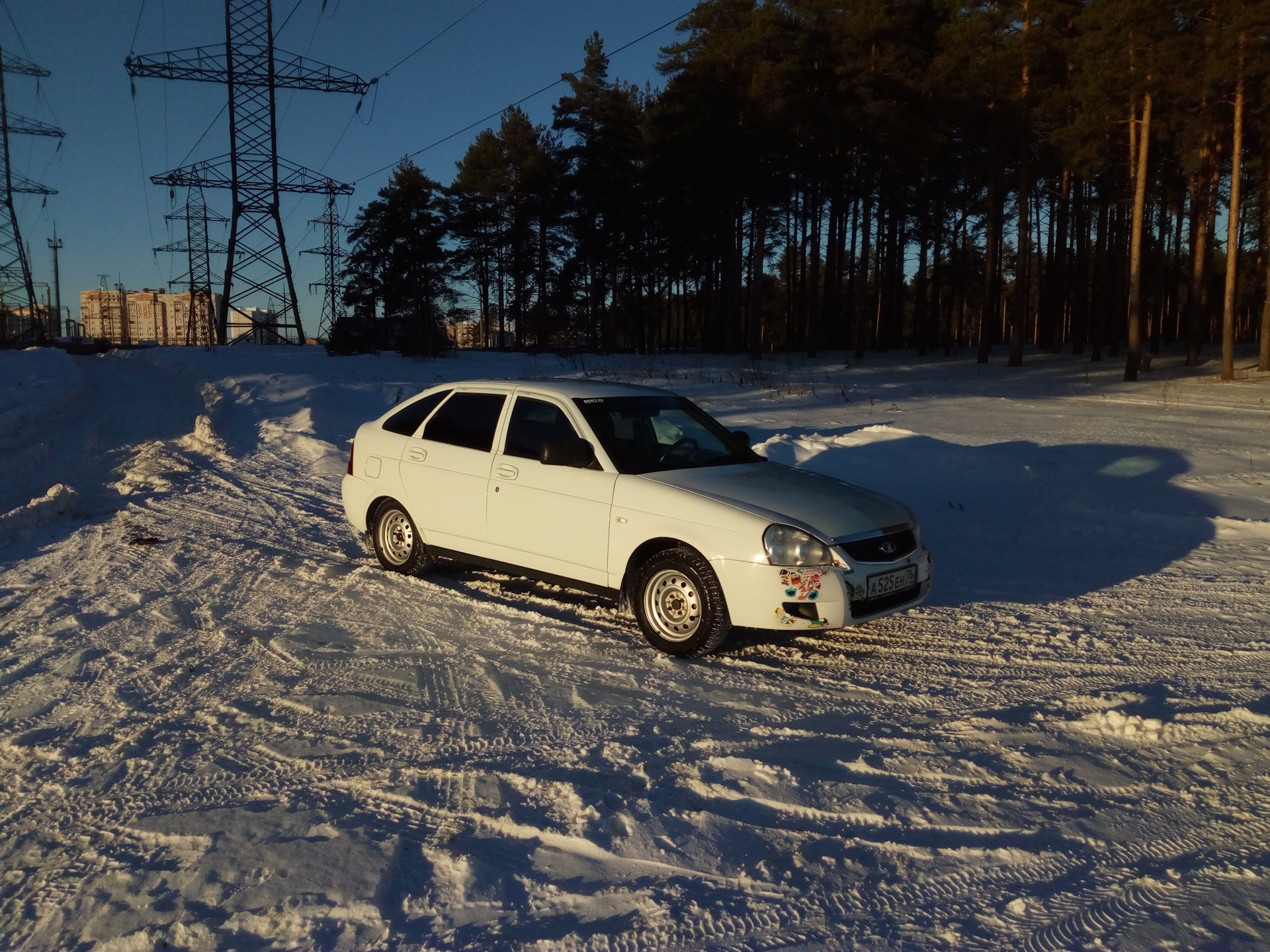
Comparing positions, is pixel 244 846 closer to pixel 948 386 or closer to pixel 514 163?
pixel 948 386

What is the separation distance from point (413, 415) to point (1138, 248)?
25.9 m

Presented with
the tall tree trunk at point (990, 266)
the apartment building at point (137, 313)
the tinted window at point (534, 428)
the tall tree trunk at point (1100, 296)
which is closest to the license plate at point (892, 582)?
the tinted window at point (534, 428)

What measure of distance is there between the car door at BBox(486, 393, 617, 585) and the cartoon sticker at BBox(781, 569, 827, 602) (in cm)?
133

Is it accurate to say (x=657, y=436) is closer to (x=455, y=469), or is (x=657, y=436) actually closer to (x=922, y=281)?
(x=455, y=469)

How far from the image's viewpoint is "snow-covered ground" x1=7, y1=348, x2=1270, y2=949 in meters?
3.12

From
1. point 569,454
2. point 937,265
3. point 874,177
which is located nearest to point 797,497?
point 569,454

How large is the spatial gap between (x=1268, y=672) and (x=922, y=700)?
2141mm

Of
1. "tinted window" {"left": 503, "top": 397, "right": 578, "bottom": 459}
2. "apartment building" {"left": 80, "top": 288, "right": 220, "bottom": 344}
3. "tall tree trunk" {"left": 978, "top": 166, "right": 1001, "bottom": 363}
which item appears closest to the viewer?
"tinted window" {"left": 503, "top": 397, "right": 578, "bottom": 459}

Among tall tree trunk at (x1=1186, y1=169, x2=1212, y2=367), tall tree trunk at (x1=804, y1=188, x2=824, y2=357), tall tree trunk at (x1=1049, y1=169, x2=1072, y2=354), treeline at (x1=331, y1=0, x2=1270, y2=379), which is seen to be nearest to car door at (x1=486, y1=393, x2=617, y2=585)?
treeline at (x1=331, y1=0, x2=1270, y2=379)

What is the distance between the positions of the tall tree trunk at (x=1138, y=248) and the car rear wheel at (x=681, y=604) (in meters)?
26.0

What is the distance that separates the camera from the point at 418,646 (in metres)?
5.91

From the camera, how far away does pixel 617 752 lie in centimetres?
432

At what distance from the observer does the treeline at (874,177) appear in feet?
86.1

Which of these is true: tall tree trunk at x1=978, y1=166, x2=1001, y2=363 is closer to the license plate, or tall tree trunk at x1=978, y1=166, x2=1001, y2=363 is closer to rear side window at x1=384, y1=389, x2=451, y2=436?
rear side window at x1=384, y1=389, x2=451, y2=436
